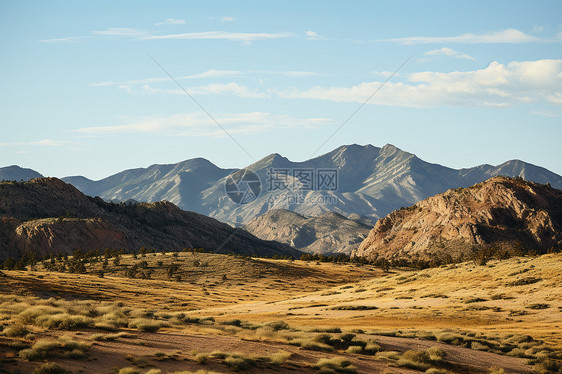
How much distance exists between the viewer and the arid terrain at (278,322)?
23047mm

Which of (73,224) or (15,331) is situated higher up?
(73,224)

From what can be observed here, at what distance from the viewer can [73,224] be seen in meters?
132

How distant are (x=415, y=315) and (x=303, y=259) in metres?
76.9

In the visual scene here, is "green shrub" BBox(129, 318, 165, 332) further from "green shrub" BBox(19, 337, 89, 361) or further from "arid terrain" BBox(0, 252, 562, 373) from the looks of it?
"green shrub" BBox(19, 337, 89, 361)

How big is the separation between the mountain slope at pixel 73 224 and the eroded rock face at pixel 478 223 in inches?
2449

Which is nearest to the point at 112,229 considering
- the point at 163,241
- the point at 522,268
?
the point at 163,241

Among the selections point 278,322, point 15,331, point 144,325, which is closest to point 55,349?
point 15,331

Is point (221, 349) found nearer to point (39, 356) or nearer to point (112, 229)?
point (39, 356)

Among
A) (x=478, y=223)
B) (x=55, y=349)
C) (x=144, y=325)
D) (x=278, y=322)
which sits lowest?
(x=278, y=322)

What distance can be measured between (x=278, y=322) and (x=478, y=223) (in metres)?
118

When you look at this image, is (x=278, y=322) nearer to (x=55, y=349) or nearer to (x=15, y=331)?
(x=55, y=349)

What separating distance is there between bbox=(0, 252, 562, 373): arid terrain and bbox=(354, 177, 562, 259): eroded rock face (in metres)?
65.6

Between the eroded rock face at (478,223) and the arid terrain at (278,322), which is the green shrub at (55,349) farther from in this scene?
the eroded rock face at (478,223)

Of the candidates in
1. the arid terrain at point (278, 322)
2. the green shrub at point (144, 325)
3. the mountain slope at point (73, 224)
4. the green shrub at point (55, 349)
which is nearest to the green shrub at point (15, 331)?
the arid terrain at point (278, 322)
